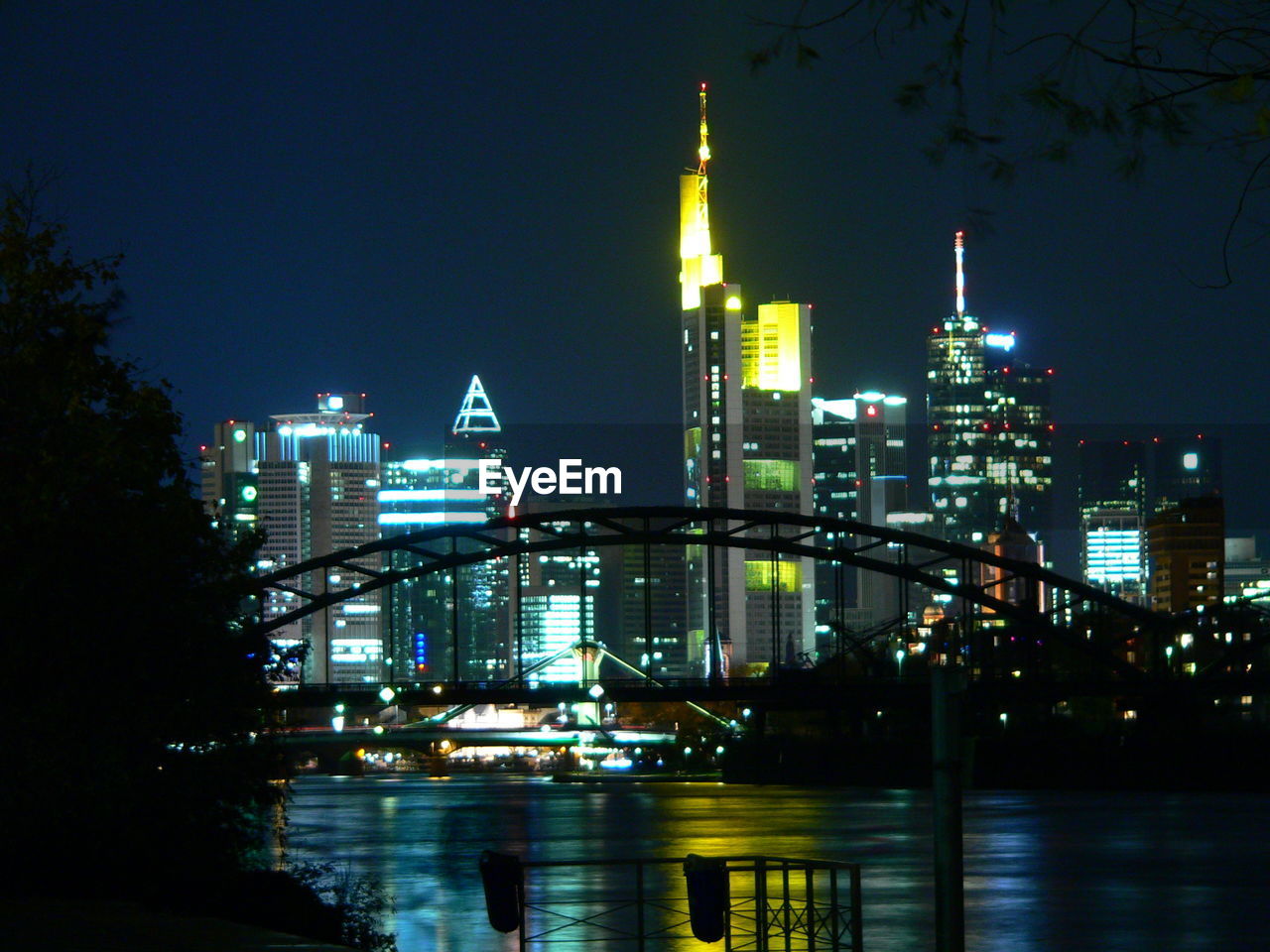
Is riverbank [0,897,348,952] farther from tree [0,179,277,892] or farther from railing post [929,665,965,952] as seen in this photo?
railing post [929,665,965,952]

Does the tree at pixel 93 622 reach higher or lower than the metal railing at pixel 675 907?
higher

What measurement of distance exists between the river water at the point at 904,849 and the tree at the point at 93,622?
5996mm

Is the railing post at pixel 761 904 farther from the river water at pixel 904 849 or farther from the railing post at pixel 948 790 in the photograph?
the railing post at pixel 948 790

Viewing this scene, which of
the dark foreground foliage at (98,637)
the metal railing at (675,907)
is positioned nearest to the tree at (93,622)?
the dark foreground foliage at (98,637)

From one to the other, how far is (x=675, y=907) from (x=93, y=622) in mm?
13700

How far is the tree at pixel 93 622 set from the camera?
920 inches

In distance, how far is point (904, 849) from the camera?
2090 inches

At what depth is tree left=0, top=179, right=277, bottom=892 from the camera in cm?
2338

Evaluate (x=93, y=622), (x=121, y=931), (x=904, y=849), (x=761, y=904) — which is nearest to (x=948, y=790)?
(x=761, y=904)

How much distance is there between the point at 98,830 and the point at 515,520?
70.1m

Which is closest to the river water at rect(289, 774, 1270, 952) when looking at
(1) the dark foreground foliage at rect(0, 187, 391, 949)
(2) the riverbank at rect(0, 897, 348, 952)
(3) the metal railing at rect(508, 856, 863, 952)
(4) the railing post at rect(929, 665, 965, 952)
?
(3) the metal railing at rect(508, 856, 863, 952)

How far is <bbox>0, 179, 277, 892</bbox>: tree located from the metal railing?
15.9 ft

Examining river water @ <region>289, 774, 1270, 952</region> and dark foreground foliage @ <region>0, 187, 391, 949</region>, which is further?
river water @ <region>289, 774, 1270, 952</region>

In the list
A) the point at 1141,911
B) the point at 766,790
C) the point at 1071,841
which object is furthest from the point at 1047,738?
the point at 1141,911
